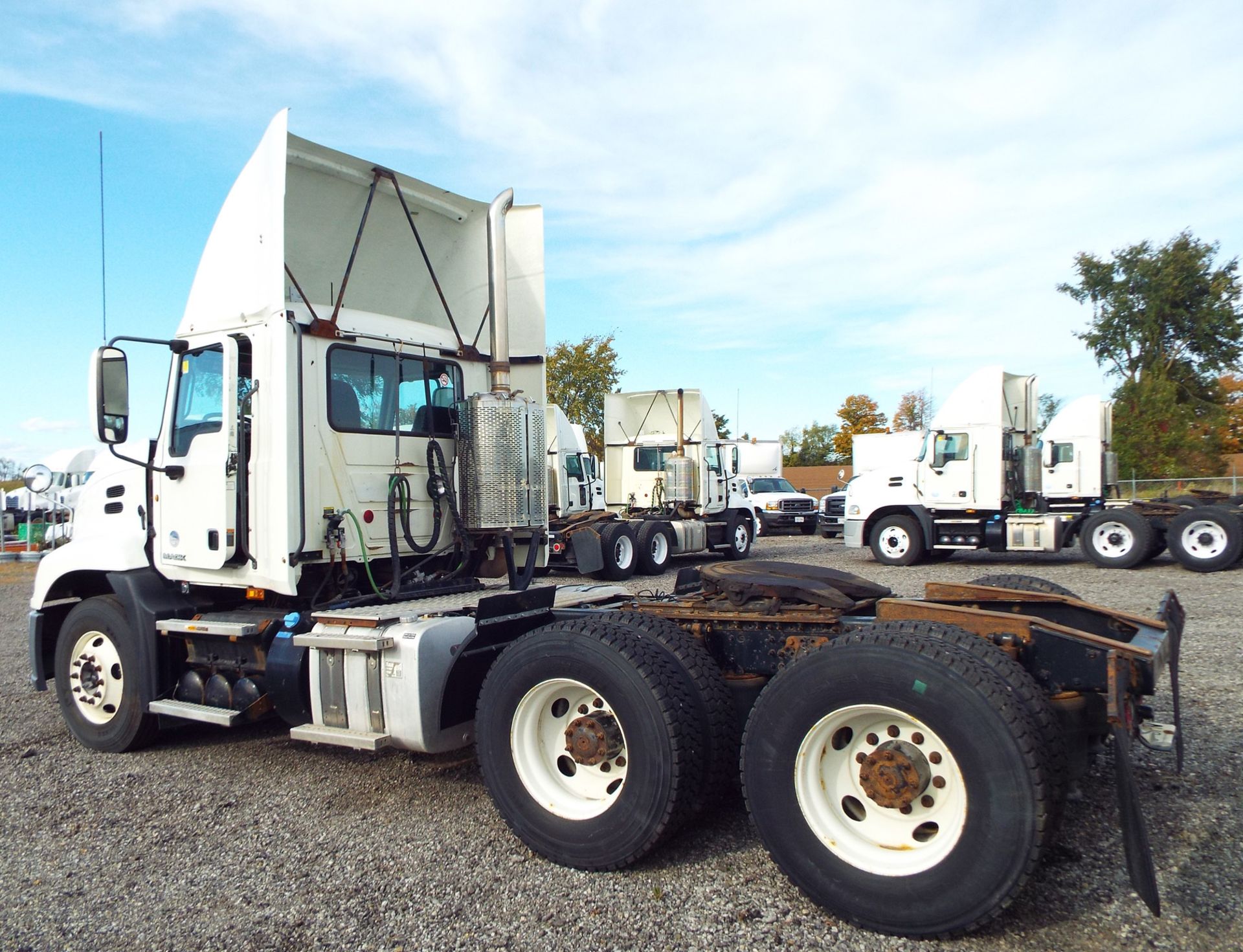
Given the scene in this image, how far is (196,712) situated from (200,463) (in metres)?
1.48

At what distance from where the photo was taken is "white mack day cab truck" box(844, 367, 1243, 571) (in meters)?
15.5

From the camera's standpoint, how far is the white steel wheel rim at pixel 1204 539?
578 inches

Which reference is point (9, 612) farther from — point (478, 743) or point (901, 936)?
point (901, 936)

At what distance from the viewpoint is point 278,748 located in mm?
5785

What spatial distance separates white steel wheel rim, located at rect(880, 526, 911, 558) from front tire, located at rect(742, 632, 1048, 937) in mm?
15348

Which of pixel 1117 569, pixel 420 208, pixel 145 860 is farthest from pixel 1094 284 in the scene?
pixel 145 860

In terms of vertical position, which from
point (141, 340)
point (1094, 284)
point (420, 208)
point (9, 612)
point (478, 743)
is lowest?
point (9, 612)

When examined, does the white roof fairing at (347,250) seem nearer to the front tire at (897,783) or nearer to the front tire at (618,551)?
the front tire at (897,783)

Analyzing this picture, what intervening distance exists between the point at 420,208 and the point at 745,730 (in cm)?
449

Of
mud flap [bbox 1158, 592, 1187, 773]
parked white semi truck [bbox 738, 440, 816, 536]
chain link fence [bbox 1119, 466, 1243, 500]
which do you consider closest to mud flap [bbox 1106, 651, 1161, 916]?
mud flap [bbox 1158, 592, 1187, 773]

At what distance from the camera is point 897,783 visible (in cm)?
309

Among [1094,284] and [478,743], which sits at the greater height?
[1094,284]

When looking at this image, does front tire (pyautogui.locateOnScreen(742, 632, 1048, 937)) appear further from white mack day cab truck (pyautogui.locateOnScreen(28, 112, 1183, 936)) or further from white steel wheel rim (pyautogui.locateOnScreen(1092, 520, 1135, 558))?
white steel wheel rim (pyautogui.locateOnScreen(1092, 520, 1135, 558))

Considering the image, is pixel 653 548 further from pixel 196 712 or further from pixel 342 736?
pixel 342 736
